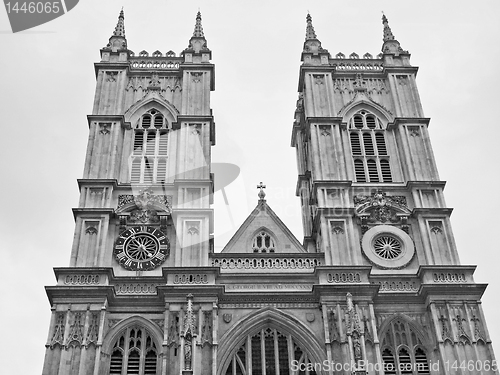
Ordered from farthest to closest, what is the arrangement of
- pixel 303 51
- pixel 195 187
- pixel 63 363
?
pixel 303 51 → pixel 195 187 → pixel 63 363

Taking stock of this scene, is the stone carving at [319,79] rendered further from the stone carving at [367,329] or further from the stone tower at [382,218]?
the stone carving at [367,329]

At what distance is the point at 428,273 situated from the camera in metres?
30.8

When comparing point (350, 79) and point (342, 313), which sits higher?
point (350, 79)

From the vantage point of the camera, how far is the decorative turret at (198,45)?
39.4 metres

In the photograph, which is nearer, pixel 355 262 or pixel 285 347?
pixel 285 347

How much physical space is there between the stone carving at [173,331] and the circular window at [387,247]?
7.96m

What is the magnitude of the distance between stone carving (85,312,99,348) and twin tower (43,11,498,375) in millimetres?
45

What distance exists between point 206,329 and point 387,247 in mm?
8240

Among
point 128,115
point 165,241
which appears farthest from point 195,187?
point 128,115

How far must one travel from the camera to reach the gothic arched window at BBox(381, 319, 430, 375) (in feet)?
94.7

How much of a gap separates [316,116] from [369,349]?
11852mm

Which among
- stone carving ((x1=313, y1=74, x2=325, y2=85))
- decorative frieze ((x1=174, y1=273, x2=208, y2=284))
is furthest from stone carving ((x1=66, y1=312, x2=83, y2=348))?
stone carving ((x1=313, y1=74, x2=325, y2=85))

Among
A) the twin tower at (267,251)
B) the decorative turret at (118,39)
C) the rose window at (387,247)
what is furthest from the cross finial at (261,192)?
the decorative turret at (118,39)

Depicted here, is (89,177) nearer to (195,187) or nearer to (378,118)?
(195,187)
